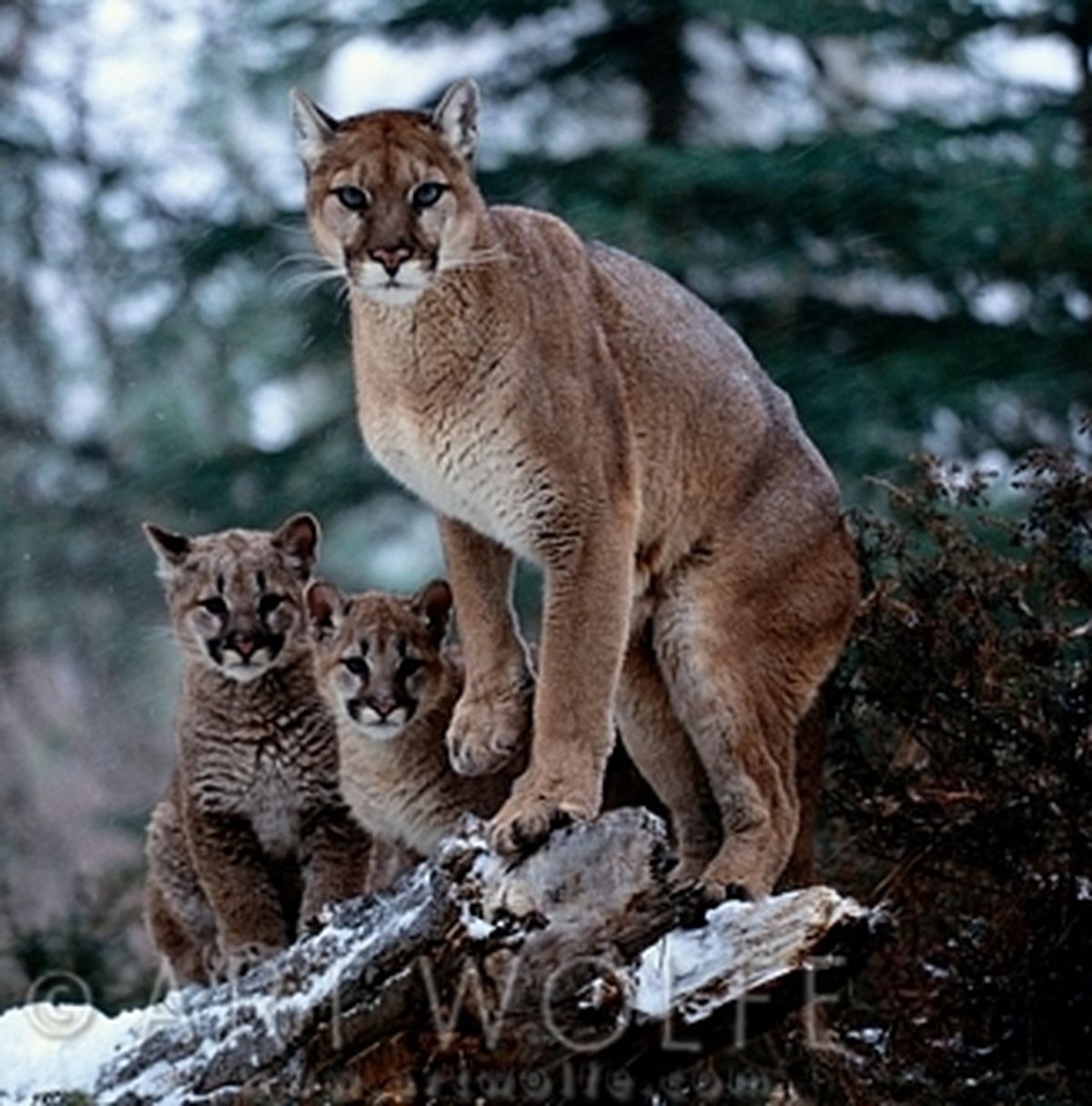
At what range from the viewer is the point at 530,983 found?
602cm

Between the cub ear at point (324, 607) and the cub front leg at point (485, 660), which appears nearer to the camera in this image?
the cub front leg at point (485, 660)

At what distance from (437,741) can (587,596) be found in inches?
33.6

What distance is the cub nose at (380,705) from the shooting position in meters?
7.48

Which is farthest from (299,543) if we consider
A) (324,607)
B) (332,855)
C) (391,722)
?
(332,855)

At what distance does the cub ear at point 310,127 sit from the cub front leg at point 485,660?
1079 mm

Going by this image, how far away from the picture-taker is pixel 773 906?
6.06 m

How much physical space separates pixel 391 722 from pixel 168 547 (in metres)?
0.98

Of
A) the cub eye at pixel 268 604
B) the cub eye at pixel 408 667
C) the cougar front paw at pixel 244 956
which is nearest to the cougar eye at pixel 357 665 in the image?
the cub eye at pixel 408 667

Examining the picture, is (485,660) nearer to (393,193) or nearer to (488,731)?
(488,731)

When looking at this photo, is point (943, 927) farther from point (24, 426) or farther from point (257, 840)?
point (24, 426)

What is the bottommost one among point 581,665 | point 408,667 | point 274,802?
point 274,802

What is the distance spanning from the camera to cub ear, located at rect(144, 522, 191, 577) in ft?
26.1

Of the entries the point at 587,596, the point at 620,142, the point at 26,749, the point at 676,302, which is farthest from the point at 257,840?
the point at 26,749

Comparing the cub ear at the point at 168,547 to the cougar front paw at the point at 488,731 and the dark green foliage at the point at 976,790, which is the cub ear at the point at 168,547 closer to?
the cougar front paw at the point at 488,731
